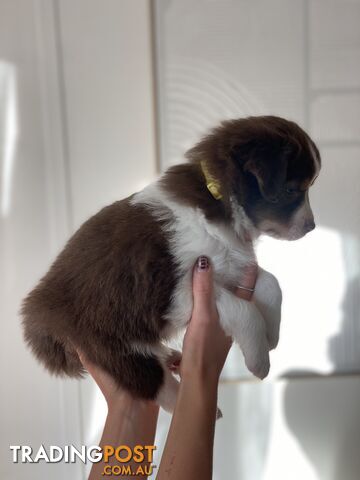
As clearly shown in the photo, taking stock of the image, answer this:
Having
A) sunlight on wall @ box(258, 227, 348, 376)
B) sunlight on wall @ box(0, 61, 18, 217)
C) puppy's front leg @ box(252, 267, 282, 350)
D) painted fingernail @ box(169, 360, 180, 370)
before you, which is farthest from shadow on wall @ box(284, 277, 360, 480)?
sunlight on wall @ box(0, 61, 18, 217)

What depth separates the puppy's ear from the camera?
1.43 metres

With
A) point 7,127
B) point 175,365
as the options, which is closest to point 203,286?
point 175,365

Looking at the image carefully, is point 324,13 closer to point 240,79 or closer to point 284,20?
point 284,20

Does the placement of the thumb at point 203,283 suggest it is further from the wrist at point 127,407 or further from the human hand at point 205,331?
the wrist at point 127,407

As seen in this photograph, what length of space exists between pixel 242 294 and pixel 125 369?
49 centimetres

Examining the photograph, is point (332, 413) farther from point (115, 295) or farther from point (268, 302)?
point (115, 295)

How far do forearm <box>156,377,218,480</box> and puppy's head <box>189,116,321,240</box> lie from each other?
0.62 meters

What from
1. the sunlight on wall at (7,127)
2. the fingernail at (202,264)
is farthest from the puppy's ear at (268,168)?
the sunlight on wall at (7,127)

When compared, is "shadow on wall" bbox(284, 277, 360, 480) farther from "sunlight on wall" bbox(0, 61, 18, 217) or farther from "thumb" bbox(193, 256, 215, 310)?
"sunlight on wall" bbox(0, 61, 18, 217)

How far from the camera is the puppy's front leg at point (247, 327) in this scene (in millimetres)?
1506

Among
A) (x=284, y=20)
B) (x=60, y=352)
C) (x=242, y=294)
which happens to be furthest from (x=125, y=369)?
(x=284, y=20)

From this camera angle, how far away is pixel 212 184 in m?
1.52

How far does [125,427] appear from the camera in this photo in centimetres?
179

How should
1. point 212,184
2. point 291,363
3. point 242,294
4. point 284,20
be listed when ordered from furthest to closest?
point 291,363, point 284,20, point 242,294, point 212,184
